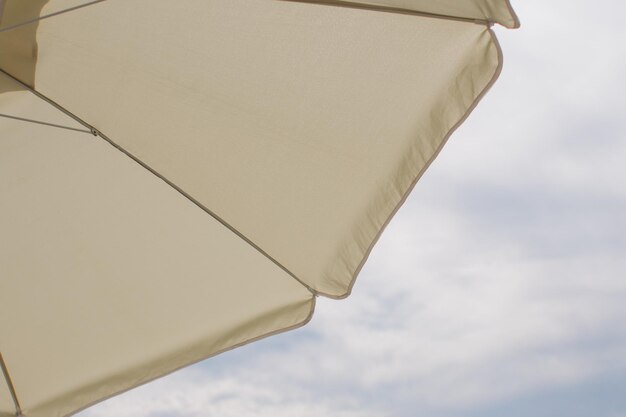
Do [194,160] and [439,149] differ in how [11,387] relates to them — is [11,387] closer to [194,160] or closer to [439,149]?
[194,160]

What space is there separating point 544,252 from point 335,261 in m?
10.5

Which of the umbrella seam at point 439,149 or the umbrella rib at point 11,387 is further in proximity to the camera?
the umbrella rib at point 11,387

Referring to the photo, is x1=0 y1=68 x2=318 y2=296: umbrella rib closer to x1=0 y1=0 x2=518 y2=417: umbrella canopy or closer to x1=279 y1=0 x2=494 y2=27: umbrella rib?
x1=0 y1=0 x2=518 y2=417: umbrella canopy

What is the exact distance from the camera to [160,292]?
3.63 m

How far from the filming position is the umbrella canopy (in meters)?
3.00

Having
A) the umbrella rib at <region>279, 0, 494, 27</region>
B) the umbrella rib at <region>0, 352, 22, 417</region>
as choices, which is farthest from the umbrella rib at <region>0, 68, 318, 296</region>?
the umbrella rib at <region>0, 352, 22, 417</region>

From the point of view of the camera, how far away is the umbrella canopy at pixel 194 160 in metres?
3.00

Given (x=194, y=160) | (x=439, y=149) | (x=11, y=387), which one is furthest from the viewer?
(x=11, y=387)

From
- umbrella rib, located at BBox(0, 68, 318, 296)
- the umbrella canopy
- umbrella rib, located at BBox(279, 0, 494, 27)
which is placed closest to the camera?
umbrella rib, located at BBox(279, 0, 494, 27)

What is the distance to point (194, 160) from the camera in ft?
11.1

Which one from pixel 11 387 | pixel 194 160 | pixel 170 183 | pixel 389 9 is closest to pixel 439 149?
pixel 389 9

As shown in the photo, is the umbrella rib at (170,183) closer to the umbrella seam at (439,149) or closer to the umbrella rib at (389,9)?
the umbrella seam at (439,149)

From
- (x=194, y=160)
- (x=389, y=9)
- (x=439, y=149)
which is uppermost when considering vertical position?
(x=389, y=9)

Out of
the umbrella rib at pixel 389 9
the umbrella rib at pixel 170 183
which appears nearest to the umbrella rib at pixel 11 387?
the umbrella rib at pixel 170 183
